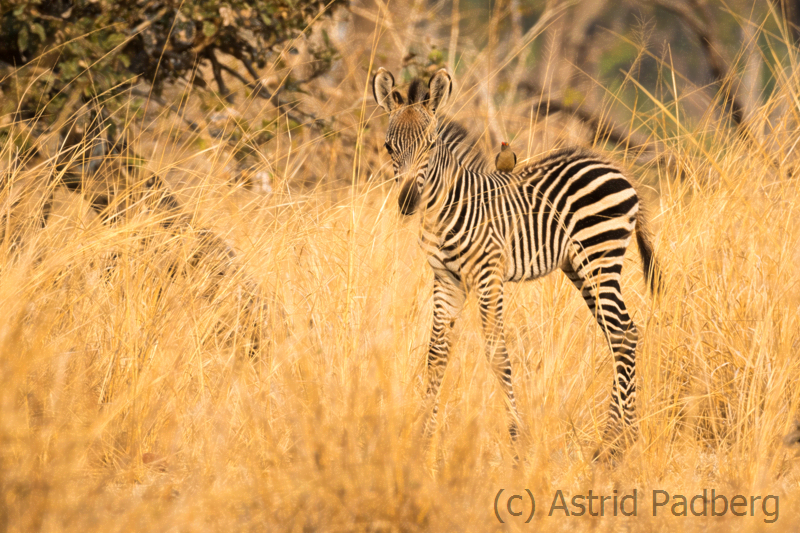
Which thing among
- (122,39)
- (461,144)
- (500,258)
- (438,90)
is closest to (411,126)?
(438,90)

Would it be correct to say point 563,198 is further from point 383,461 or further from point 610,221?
point 383,461

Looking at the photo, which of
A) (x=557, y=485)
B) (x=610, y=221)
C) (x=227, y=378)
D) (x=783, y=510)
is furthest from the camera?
(x=610, y=221)

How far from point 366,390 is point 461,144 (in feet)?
3.86

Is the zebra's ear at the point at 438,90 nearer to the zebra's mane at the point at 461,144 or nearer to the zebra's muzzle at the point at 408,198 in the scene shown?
the zebra's mane at the point at 461,144

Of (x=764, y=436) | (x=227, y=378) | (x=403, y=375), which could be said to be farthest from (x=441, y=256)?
(x=764, y=436)

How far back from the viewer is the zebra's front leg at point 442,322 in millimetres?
2947

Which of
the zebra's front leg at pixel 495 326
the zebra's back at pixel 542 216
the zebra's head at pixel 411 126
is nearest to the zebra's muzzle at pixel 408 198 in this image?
the zebra's head at pixel 411 126

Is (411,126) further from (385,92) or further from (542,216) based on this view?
(542,216)

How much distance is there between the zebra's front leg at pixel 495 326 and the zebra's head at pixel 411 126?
1.60ft

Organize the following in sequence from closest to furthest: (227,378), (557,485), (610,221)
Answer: (557,485) → (227,378) → (610,221)

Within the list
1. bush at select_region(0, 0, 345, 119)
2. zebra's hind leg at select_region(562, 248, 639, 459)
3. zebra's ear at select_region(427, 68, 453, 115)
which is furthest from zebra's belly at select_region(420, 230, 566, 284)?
bush at select_region(0, 0, 345, 119)

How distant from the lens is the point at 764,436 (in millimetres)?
2594

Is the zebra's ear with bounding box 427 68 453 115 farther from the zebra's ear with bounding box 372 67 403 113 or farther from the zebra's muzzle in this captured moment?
the zebra's muzzle

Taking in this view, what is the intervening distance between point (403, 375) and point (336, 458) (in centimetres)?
79
